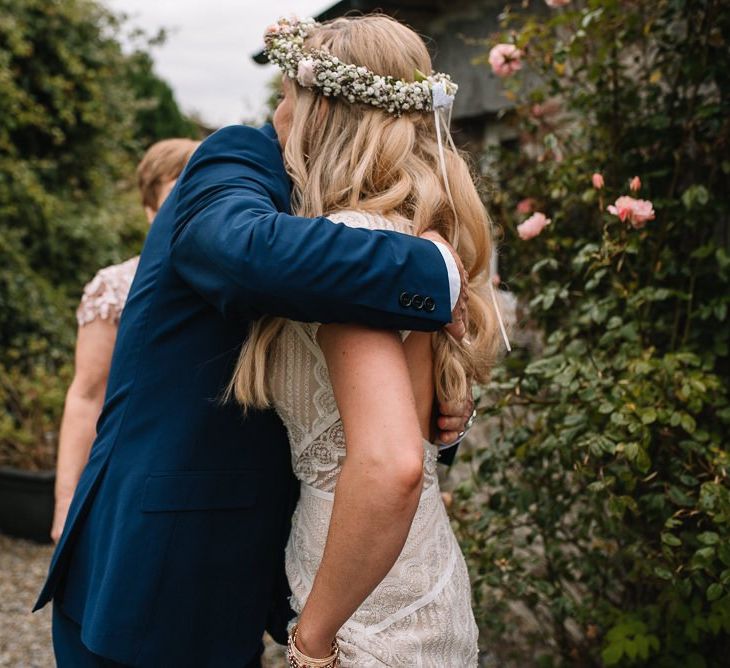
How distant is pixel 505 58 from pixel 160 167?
4.39 feet

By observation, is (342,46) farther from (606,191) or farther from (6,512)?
(6,512)

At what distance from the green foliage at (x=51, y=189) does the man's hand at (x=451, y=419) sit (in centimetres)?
427

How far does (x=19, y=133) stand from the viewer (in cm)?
662

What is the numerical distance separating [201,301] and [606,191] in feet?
5.62

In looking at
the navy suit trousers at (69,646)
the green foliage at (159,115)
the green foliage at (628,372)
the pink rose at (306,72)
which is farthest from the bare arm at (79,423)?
the green foliage at (159,115)

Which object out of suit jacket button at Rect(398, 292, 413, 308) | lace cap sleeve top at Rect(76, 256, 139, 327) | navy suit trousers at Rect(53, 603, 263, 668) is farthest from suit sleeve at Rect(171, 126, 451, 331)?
lace cap sleeve top at Rect(76, 256, 139, 327)

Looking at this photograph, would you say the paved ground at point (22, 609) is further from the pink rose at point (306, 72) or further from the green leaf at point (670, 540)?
the pink rose at point (306, 72)

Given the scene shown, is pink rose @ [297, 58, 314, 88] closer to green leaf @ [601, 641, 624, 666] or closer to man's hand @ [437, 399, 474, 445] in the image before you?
man's hand @ [437, 399, 474, 445]

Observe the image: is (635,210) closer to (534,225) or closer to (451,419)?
(534,225)

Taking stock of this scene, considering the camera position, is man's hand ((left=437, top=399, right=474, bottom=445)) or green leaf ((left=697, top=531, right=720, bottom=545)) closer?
man's hand ((left=437, top=399, right=474, bottom=445))

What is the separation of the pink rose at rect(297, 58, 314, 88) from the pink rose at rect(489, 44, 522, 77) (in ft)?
5.08

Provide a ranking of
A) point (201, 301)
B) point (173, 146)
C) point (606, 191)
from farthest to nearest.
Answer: point (173, 146), point (606, 191), point (201, 301)

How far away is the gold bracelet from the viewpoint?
1.32 m

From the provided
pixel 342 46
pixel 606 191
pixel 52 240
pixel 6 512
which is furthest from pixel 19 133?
pixel 342 46
